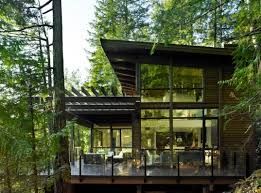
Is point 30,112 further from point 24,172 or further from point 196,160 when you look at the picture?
point 196,160

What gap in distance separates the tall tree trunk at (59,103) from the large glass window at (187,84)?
6.70 metres

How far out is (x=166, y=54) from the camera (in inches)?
549

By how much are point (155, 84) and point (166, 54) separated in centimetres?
117

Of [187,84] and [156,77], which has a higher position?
[156,77]

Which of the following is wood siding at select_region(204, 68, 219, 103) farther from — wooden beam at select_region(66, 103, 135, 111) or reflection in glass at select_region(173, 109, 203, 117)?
wooden beam at select_region(66, 103, 135, 111)

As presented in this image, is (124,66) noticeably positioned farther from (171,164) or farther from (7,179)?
(7,179)

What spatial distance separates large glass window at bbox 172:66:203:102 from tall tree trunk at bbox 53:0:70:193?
22.0ft

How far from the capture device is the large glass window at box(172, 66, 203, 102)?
14141 mm

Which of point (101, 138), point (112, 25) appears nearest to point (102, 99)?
point (101, 138)

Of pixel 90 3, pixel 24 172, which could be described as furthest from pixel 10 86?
pixel 90 3

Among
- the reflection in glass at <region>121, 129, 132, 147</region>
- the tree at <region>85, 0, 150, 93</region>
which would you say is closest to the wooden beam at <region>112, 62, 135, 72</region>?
the reflection in glass at <region>121, 129, 132, 147</region>

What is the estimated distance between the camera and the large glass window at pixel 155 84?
46.5ft

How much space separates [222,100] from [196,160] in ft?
8.19

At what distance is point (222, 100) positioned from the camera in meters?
13.9
